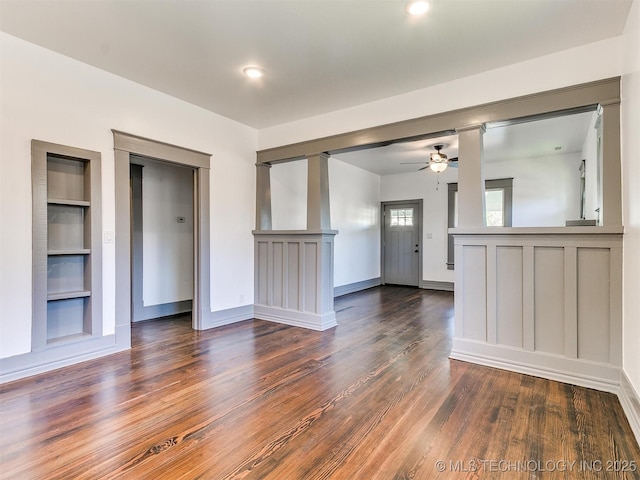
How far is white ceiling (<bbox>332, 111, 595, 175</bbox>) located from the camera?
4.66m

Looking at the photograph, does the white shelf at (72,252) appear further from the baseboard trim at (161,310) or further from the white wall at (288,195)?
the white wall at (288,195)

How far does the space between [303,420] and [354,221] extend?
5.62 m

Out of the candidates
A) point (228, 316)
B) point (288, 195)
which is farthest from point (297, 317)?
point (288, 195)

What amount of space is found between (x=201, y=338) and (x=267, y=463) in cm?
245

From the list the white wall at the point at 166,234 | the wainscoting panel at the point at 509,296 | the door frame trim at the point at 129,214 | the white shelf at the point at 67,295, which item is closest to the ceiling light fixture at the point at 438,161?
the wainscoting panel at the point at 509,296

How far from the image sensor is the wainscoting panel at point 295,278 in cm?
440

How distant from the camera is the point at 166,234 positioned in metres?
5.05

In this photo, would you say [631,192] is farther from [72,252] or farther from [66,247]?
[66,247]

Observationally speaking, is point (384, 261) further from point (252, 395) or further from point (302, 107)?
point (252, 395)

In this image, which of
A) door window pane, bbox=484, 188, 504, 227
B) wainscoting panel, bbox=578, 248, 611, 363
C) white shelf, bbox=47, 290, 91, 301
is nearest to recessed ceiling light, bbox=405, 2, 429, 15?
wainscoting panel, bbox=578, 248, 611, 363

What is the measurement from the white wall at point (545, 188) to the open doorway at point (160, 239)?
6.01 meters

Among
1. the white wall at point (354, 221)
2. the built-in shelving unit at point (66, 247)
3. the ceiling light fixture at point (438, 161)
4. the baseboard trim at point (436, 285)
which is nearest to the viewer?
the built-in shelving unit at point (66, 247)

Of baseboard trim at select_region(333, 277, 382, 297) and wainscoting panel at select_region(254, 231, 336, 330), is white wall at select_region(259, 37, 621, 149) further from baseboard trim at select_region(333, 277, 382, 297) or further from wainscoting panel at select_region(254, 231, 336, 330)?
baseboard trim at select_region(333, 277, 382, 297)

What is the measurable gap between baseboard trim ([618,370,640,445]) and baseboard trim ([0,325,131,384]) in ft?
13.4
